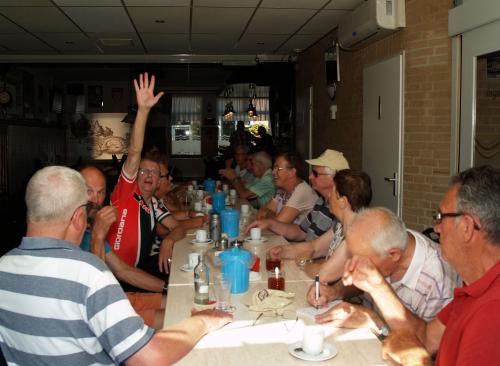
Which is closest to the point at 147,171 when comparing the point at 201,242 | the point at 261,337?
the point at 201,242

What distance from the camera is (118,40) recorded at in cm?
826

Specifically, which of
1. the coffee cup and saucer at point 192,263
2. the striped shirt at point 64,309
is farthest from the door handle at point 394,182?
the striped shirt at point 64,309

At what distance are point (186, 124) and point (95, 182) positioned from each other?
42.9 ft

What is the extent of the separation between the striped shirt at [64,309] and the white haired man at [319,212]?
237cm

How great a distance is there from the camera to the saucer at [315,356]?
1903 mm

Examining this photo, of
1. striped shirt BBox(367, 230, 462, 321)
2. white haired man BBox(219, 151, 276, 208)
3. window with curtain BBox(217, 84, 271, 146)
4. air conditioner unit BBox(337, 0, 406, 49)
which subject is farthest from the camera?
window with curtain BBox(217, 84, 271, 146)

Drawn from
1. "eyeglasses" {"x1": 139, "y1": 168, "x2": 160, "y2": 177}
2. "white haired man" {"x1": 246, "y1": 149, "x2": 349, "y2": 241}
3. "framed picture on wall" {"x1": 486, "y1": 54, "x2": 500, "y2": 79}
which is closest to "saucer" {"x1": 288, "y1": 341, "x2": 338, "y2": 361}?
"white haired man" {"x1": 246, "y1": 149, "x2": 349, "y2": 241}

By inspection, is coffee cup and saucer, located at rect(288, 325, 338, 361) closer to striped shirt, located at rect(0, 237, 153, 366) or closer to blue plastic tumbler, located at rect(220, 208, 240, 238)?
striped shirt, located at rect(0, 237, 153, 366)

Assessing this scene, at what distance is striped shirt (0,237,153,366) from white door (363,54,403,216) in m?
4.43

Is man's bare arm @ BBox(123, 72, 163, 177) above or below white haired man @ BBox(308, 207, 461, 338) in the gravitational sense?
above

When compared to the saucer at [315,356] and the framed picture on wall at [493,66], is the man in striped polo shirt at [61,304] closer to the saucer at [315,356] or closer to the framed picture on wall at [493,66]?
the saucer at [315,356]

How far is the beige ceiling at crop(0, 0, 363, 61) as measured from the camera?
623 cm

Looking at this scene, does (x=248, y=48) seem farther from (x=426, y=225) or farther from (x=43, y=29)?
(x=426, y=225)

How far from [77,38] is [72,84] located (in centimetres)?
788
